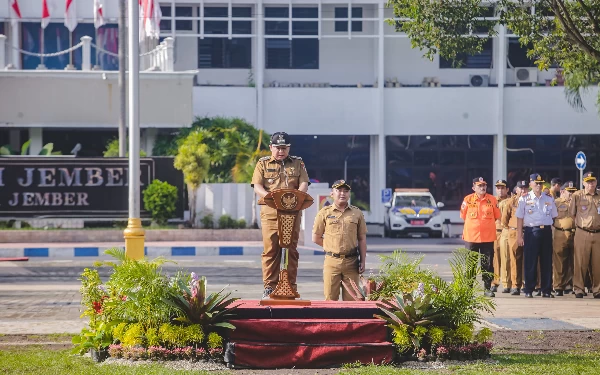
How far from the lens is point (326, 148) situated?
4494 centimetres

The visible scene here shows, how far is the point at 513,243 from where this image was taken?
62.4 ft

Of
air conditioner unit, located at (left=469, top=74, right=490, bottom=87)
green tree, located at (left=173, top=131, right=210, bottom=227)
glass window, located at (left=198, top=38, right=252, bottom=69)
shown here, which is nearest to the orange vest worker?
green tree, located at (left=173, top=131, right=210, bottom=227)

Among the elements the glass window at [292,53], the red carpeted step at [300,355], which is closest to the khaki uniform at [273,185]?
the red carpeted step at [300,355]

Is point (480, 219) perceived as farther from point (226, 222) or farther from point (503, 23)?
point (226, 222)

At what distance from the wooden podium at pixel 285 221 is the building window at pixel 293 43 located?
32.8 meters

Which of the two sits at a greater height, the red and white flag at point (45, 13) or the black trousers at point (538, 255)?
the red and white flag at point (45, 13)

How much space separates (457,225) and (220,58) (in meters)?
11.8

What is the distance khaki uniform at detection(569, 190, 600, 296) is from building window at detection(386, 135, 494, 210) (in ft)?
87.6

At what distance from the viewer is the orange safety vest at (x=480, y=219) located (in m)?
17.3

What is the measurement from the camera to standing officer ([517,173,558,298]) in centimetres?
1808

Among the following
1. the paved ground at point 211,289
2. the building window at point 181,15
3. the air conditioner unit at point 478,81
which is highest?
the building window at point 181,15

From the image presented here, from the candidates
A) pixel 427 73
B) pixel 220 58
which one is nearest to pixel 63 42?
pixel 220 58

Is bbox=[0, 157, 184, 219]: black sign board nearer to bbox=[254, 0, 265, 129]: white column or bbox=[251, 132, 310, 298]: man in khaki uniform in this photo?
bbox=[254, 0, 265, 129]: white column

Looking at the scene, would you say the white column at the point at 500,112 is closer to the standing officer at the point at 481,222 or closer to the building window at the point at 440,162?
the building window at the point at 440,162
